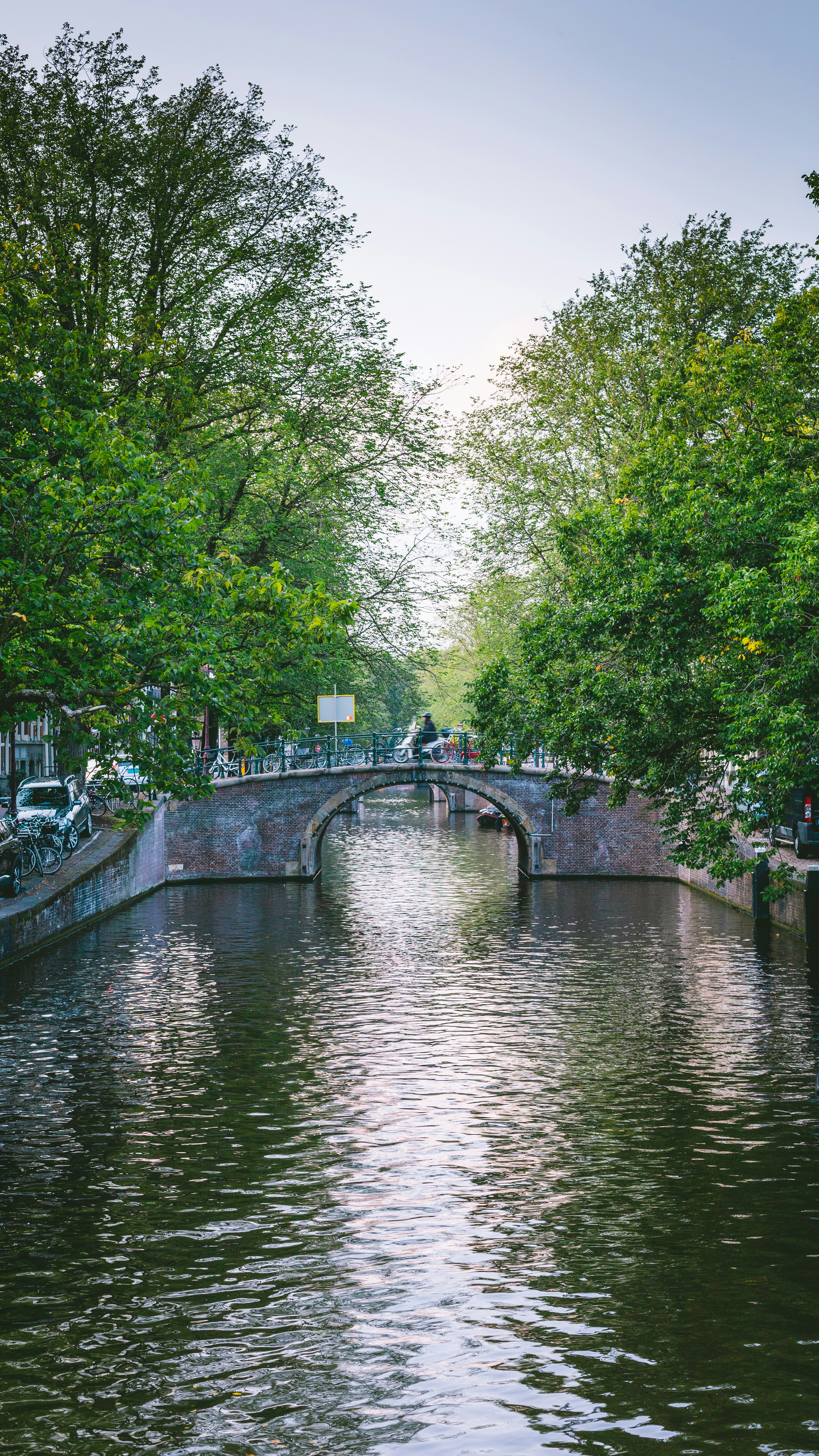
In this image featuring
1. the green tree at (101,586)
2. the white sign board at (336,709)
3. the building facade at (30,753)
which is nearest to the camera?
the green tree at (101,586)

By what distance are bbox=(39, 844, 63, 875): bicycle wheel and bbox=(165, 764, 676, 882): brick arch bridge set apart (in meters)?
9.48

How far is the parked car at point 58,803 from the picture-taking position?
27.4 m

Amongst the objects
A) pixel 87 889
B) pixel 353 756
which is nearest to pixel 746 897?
pixel 353 756

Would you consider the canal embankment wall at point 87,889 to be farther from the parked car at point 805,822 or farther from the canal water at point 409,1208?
the parked car at point 805,822

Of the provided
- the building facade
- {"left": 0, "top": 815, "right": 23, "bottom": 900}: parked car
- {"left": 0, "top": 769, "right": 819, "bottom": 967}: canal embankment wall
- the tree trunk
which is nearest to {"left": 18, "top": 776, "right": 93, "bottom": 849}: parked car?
the tree trunk

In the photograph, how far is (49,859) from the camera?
2494cm

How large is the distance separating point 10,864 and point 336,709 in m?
14.9

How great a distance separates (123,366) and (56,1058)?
1214 cm

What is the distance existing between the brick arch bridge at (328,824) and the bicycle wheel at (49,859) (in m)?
9.48

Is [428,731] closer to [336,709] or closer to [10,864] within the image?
[336,709]

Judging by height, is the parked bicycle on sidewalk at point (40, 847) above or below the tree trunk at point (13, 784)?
below

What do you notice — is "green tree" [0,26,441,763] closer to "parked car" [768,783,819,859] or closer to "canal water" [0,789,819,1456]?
"canal water" [0,789,819,1456]

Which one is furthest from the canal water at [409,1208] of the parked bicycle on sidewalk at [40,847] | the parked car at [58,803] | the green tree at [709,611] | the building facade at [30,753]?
the building facade at [30,753]

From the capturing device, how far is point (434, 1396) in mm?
7594
